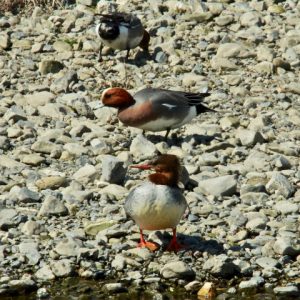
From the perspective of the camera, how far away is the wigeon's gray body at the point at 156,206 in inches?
→ 336

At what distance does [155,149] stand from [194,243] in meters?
2.43

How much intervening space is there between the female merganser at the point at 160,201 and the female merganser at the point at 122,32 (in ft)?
18.1

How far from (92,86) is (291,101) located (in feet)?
8.18

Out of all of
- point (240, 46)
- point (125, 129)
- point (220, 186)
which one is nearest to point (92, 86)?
point (125, 129)

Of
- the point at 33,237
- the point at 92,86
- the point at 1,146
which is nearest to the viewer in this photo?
the point at 33,237

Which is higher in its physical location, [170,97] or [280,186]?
[170,97]

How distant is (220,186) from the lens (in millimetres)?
10039

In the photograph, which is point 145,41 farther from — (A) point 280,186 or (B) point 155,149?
(A) point 280,186

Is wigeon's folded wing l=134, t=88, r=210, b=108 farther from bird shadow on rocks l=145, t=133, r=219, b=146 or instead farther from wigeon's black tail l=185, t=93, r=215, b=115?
bird shadow on rocks l=145, t=133, r=219, b=146

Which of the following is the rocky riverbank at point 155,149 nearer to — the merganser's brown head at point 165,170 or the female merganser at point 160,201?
the female merganser at point 160,201

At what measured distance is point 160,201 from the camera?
8539 mm

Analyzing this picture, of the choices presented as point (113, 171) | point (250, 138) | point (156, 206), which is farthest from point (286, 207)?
point (250, 138)

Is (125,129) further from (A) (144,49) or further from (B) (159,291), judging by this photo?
(B) (159,291)

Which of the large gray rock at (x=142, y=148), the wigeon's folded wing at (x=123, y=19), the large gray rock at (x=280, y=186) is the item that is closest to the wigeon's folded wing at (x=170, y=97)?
the large gray rock at (x=142, y=148)
